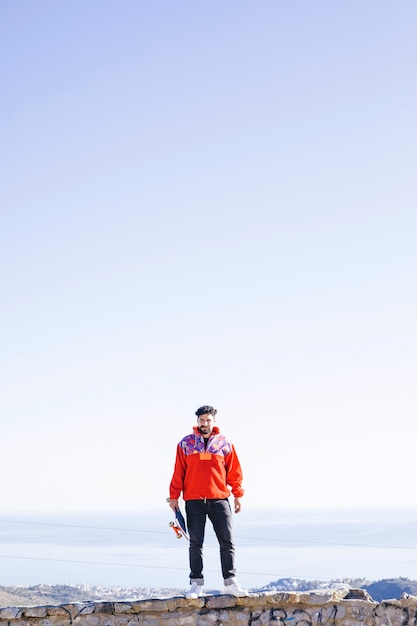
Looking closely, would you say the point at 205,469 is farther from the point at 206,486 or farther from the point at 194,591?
the point at 194,591

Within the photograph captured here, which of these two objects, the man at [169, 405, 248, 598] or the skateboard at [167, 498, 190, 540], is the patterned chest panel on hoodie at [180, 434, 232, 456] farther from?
the skateboard at [167, 498, 190, 540]

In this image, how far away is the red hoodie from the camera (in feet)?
28.5

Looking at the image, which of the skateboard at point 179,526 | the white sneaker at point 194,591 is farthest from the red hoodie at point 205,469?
the white sneaker at point 194,591

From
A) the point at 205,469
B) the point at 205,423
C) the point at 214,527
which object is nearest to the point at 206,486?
the point at 205,469

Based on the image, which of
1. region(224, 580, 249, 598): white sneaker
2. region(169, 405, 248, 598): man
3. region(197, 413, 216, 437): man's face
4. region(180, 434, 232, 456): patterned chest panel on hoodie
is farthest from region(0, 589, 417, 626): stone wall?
region(197, 413, 216, 437): man's face

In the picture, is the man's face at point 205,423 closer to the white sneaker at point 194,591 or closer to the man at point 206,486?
the man at point 206,486

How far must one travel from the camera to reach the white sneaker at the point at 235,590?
8227 mm

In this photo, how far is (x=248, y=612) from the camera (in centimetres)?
820

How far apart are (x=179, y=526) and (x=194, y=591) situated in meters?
0.68

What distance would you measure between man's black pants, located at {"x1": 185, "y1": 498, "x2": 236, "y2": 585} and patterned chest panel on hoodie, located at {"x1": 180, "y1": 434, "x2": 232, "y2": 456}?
0.50 meters

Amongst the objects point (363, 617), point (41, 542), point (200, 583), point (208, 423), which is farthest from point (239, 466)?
point (41, 542)

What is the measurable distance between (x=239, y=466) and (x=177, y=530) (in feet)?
3.00

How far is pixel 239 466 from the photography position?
8.88 metres

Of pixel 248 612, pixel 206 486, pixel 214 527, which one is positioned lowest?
pixel 248 612
